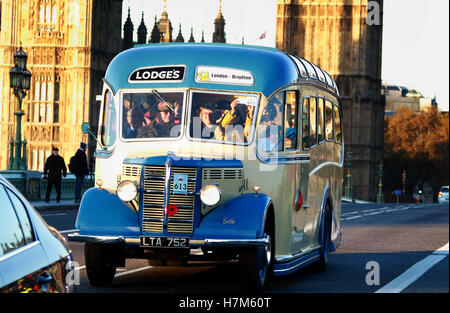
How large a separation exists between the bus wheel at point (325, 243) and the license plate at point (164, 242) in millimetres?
3582

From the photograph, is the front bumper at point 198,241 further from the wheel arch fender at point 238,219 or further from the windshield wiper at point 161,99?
the windshield wiper at point 161,99

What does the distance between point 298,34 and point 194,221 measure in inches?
3194

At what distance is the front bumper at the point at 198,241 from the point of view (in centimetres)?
973

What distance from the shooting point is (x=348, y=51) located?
88938 millimetres

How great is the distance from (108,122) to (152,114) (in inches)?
21.4

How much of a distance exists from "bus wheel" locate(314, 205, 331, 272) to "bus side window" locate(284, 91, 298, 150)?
2.28 m

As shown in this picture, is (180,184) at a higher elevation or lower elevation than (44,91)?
lower

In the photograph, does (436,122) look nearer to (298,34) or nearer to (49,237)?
(298,34)

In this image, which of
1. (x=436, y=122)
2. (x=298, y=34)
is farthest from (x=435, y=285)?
(x=436, y=122)

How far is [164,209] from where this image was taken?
1002cm

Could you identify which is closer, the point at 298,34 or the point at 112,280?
the point at 112,280

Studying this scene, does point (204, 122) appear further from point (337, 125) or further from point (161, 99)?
point (337, 125)

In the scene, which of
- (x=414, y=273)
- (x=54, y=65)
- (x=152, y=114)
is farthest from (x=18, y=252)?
(x=54, y=65)

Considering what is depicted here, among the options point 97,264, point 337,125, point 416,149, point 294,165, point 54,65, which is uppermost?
point 54,65
